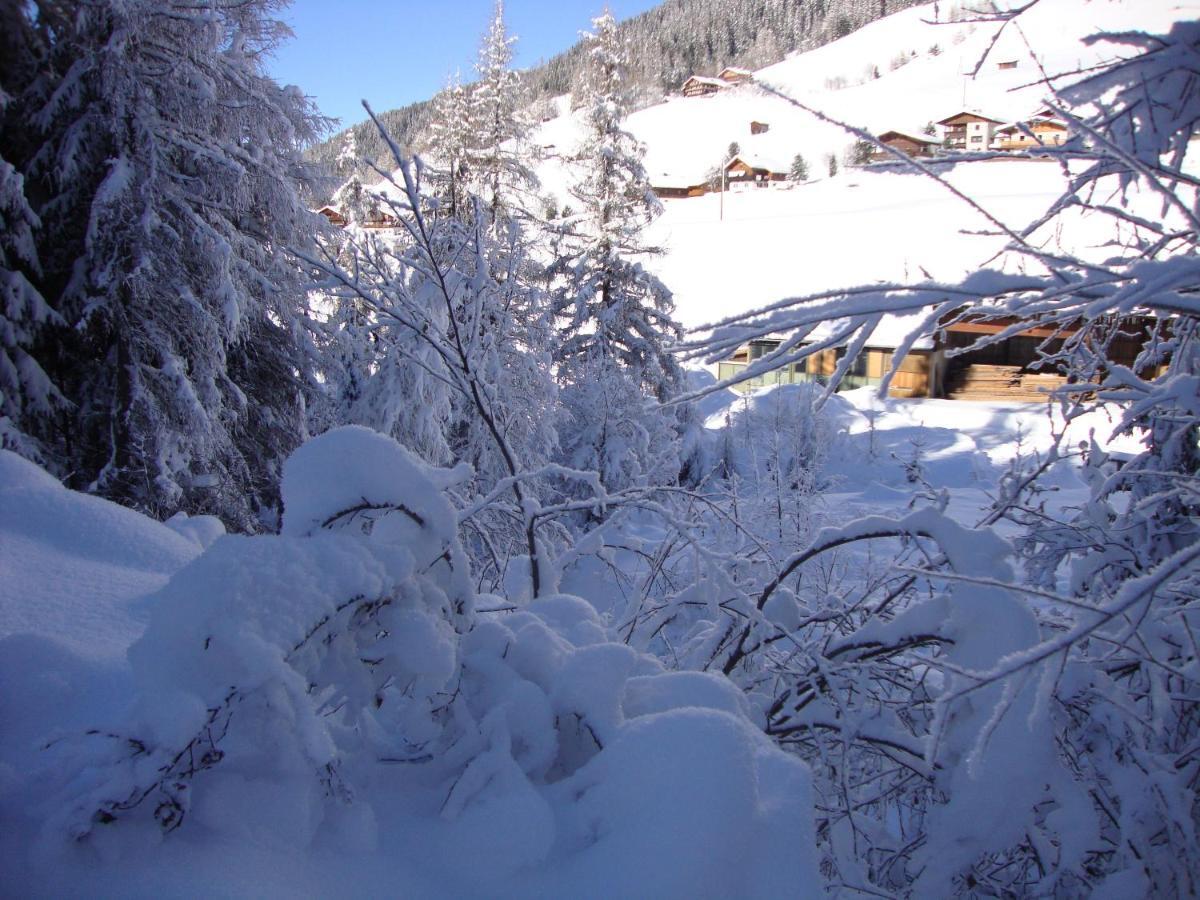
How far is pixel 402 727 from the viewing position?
156 centimetres

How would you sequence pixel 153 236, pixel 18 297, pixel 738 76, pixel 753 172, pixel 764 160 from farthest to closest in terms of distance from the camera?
pixel 764 160, pixel 753 172, pixel 153 236, pixel 18 297, pixel 738 76

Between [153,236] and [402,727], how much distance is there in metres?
8.42

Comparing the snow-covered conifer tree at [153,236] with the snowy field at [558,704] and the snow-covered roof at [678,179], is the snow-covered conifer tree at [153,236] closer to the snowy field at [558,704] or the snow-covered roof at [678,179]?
the snowy field at [558,704]

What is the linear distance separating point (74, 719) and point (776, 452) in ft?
25.5

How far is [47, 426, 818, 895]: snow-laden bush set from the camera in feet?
3.83

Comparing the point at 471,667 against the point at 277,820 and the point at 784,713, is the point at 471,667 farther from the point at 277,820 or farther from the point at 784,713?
the point at 784,713

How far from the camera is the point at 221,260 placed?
317 inches

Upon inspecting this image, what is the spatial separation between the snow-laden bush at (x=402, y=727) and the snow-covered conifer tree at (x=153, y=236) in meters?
7.18

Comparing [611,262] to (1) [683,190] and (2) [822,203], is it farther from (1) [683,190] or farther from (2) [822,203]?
(1) [683,190]

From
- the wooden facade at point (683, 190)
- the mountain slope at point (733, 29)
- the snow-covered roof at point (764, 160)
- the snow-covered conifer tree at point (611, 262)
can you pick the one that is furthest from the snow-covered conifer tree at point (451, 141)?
the mountain slope at point (733, 29)

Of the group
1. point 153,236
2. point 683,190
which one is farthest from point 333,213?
point 683,190

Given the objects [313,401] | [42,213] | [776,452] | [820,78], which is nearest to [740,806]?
[776,452]

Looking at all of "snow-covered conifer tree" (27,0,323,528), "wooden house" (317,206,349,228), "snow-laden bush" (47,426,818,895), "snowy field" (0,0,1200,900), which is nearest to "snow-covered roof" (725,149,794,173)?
"wooden house" (317,206,349,228)

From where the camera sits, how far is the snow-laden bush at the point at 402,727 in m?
1.17
